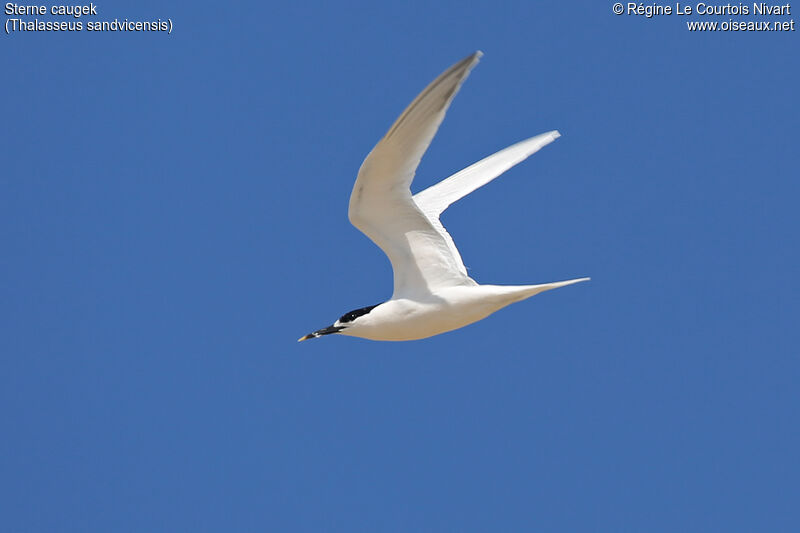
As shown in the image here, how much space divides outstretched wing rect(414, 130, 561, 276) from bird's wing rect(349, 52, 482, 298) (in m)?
0.60

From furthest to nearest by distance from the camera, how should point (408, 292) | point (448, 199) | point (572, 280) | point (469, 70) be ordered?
point (448, 199) < point (408, 292) < point (572, 280) < point (469, 70)

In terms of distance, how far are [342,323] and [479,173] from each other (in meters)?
2.38

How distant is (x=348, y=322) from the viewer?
888 cm

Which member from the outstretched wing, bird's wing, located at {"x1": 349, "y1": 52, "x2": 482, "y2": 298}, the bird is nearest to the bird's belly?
the bird

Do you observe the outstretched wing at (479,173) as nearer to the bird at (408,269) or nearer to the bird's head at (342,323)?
the bird at (408,269)

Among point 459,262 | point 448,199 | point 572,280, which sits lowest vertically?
point 572,280

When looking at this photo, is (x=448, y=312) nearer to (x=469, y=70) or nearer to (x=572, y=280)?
(x=572, y=280)

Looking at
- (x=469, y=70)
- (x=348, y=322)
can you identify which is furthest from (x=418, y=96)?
(x=348, y=322)

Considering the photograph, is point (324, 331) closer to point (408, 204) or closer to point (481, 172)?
point (408, 204)

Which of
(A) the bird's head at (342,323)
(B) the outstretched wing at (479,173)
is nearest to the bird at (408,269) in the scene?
(A) the bird's head at (342,323)

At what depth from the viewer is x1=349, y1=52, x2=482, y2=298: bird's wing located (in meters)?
7.27

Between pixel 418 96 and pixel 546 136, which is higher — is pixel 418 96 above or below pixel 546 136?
below

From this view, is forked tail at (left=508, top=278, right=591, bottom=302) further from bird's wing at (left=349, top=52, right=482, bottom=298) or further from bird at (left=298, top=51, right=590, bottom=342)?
bird's wing at (left=349, top=52, right=482, bottom=298)

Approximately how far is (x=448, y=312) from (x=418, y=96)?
1966 mm
